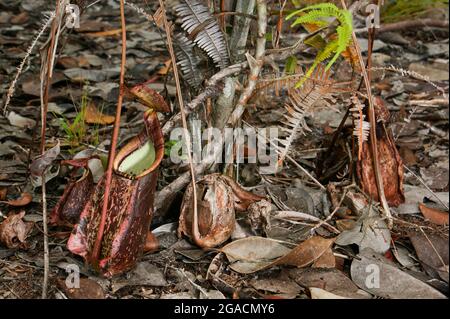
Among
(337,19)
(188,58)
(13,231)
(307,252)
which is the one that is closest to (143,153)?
(188,58)

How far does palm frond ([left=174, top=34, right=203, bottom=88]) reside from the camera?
2.08 meters

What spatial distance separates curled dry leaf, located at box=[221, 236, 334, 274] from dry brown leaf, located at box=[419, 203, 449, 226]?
47 centimetres

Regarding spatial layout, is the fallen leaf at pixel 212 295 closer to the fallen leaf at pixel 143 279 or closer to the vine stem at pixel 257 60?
the fallen leaf at pixel 143 279

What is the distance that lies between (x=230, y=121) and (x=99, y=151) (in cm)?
68

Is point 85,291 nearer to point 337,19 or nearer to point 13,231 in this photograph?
point 13,231

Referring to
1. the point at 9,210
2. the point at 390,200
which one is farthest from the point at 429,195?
the point at 9,210

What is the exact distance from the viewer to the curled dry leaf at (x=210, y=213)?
77.7 inches

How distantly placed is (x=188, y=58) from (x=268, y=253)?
0.71 m

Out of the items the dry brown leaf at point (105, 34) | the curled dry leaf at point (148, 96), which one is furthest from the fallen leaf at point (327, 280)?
the dry brown leaf at point (105, 34)

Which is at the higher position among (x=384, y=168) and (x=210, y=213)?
(x=384, y=168)

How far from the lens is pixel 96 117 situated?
288 cm

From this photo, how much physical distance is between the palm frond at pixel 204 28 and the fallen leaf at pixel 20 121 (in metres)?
1.19

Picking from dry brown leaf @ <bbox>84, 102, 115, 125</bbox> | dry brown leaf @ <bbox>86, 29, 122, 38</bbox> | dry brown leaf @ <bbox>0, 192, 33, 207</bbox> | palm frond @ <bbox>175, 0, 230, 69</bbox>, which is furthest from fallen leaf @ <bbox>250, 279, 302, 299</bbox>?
dry brown leaf @ <bbox>86, 29, 122, 38</bbox>

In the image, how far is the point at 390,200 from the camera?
2.23m
